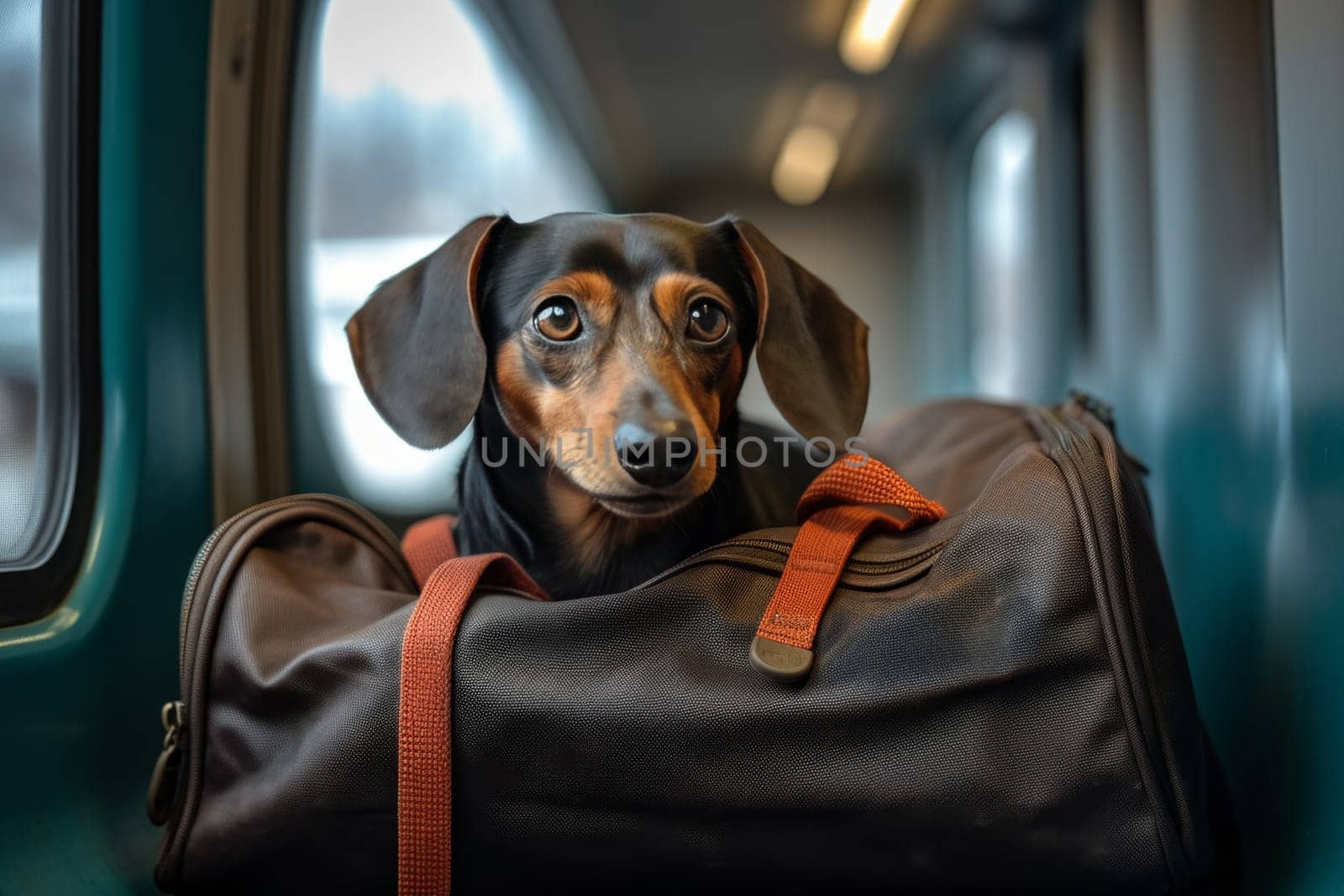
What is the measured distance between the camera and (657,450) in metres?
0.83

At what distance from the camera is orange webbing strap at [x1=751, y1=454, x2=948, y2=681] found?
2.67ft

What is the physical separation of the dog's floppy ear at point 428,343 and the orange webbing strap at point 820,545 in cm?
32

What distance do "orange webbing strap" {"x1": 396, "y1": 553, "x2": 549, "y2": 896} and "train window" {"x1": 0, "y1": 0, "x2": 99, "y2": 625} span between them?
1.53ft

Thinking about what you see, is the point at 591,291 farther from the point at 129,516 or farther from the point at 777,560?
the point at 129,516

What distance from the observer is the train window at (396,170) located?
4.43ft

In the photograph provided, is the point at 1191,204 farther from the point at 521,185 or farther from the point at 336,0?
the point at 336,0

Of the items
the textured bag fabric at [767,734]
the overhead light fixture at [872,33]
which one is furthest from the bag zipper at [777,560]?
the overhead light fixture at [872,33]

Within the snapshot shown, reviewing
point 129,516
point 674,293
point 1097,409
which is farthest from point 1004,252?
point 129,516

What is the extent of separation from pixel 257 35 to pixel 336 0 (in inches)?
4.4

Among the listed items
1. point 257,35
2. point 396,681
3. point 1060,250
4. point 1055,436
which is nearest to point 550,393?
point 396,681

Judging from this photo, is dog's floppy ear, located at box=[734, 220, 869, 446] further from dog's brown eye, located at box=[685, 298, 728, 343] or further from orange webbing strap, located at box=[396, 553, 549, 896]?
orange webbing strap, located at box=[396, 553, 549, 896]

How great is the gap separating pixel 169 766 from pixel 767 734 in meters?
0.51

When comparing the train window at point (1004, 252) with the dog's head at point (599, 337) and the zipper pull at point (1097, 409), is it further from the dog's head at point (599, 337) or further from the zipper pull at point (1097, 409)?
the dog's head at point (599, 337)

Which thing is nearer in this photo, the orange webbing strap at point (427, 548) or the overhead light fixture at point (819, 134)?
the orange webbing strap at point (427, 548)
